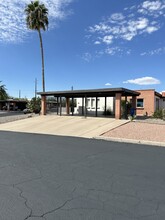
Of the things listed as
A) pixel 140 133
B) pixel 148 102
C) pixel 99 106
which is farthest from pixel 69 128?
pixel 148 102

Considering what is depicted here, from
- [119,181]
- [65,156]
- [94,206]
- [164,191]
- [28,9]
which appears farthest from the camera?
[28,9]

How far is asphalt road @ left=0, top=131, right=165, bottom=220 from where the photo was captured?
381cm

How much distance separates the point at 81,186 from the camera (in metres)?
5.04

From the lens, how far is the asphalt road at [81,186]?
3.81 m

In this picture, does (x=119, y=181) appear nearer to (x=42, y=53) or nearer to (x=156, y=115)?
(x=156, y=115)

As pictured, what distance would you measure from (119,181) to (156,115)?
20365 millimetres

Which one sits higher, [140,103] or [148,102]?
[148,102]

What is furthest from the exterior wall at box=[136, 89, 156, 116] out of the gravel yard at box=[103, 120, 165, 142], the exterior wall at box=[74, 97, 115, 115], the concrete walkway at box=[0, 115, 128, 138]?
the gravel yard at box=[103, 120, 165, 142]

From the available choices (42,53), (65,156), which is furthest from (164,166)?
(42,53)

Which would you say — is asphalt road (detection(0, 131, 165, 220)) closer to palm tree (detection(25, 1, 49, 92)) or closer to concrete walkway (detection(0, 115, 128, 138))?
concrete walkway (detection(0, 115, 128, 138))

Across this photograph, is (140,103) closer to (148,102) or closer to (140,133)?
(148,102)

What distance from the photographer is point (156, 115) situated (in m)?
24.6

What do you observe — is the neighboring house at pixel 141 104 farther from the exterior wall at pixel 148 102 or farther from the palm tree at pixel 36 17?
the palm tree at pixel 36 17

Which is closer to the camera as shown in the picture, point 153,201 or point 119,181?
point 153,201
